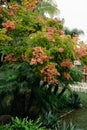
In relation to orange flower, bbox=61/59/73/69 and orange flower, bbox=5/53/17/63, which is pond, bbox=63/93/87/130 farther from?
orange flower, bbox=5/53/17/63

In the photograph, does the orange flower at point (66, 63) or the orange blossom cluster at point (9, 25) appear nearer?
the orange flower at point (66, 63)

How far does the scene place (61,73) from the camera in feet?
46.8

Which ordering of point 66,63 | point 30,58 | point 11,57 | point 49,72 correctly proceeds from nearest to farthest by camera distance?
point 49,72 < point 30,58 < point 66,63 < point 11,57

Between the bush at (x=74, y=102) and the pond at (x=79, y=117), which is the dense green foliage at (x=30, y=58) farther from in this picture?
the bush at (x=74, y=102)

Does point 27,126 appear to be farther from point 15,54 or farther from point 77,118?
point 77,118

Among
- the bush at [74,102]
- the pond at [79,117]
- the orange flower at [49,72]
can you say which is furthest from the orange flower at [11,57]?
the bush at [74,102]

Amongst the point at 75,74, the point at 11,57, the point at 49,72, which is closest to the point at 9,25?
the point at 11,57

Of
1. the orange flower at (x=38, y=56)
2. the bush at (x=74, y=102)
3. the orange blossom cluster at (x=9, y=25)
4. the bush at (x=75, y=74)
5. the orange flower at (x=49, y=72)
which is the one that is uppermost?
the orange blossom cluster at (x=9, y=25)

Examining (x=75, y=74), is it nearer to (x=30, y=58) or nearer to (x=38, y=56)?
(x=30, y=58)

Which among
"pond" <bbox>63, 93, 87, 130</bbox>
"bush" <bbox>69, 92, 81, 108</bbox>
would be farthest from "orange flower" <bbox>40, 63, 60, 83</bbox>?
"bush" <bbox>69, 92, 81, 108</bbox>

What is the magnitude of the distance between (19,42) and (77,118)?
5.59 m

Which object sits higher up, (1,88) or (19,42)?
(19,42)

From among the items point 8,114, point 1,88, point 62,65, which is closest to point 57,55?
point 62,65

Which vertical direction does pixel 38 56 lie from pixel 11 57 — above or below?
above
